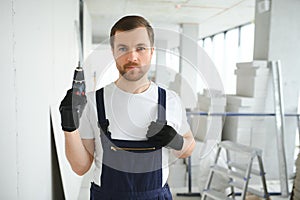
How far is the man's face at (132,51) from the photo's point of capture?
2.43 ft

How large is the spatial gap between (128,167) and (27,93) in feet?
2.25

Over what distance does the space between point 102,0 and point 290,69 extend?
2.77 metres

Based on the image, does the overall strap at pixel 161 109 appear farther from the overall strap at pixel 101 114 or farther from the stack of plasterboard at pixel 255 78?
the stack of plasterboard at pixel 255 78

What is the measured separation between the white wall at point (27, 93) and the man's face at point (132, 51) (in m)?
0.45

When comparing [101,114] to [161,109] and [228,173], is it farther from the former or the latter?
[228,173]

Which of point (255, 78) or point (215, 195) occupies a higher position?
point (255, 78)

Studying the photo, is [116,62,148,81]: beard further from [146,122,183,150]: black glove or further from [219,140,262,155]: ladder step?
[219,140,262,155]: ladder step

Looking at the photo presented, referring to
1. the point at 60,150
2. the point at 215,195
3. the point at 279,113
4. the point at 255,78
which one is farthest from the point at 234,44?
the point at 60,150

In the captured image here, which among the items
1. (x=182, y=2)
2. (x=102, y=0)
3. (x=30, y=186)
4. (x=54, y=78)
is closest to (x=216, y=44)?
(x=182, y=2)

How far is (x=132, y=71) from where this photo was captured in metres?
0.76

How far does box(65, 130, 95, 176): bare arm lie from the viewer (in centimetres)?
80

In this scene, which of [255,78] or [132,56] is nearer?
[132,56]

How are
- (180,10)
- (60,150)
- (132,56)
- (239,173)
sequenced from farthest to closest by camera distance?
1. (180,10)
2. (239,173)
3. (60,150)
4. (132,56)

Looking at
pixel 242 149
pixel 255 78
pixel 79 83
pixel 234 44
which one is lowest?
pixel 242 149
